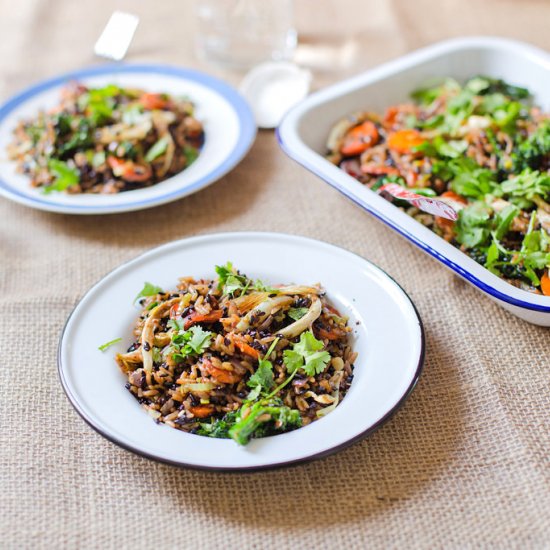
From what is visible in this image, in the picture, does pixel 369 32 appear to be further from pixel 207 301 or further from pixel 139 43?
pixel 207 301

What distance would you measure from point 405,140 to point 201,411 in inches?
53.5

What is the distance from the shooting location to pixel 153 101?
2.79m

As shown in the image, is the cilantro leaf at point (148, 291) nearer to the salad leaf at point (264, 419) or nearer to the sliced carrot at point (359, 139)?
the salad leaf at point (264, 419)

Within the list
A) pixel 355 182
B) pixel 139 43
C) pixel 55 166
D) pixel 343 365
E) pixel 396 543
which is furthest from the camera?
pixel 139 43

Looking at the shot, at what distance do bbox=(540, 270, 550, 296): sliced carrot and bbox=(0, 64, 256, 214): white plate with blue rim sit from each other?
44.4 inches

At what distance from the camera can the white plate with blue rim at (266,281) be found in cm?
155

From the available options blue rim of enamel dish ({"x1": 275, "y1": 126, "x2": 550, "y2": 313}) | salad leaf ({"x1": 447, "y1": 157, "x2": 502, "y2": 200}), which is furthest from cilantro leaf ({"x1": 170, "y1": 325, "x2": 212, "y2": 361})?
salad leaf ({"x1": 447, "y1": 157, "x2": 502, "y2": 200})

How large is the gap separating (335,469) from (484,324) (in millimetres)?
679

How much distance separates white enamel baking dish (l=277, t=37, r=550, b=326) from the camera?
1999 millimetres

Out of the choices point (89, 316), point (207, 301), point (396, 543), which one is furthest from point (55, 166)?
point (396, 543)

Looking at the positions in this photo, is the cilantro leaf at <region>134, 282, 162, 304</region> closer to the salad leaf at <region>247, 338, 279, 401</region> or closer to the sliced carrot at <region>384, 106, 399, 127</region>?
the salad leaf at <region>247, 338, 279, 401</region>

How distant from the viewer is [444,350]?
2.00 m

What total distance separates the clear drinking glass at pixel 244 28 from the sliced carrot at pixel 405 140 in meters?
1.05

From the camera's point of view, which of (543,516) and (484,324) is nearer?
(543,516)
